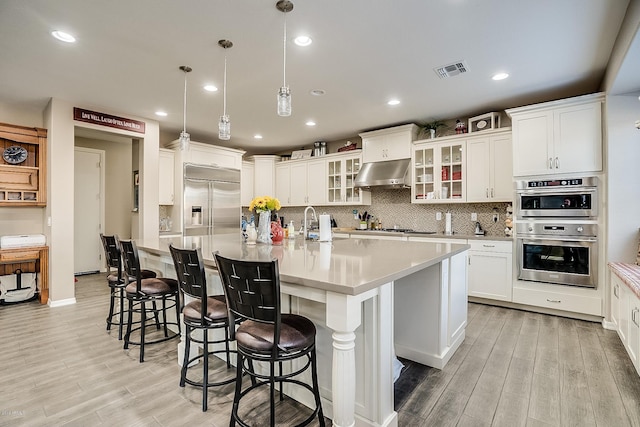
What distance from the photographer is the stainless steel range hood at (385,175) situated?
16.0ft

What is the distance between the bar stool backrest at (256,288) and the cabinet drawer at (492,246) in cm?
348

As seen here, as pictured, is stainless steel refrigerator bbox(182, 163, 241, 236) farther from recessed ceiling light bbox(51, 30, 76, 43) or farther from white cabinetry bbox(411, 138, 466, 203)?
white cabinetry bbox(411, 138, 466, 203)

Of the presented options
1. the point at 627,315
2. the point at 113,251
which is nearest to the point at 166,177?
the point at 113,251

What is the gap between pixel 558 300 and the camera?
3566mm

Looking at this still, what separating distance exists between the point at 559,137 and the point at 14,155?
6751 mm

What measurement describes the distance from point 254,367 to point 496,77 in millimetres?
3602

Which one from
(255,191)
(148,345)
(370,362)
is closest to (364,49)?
(370,362)

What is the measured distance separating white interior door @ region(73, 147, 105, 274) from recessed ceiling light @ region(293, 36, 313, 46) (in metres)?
5.16

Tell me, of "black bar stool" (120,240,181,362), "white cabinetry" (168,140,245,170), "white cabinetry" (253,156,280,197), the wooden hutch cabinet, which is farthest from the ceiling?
"white cabinetry" (253,156,280,197)

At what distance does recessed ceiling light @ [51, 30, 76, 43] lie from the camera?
→ 249 centimetres

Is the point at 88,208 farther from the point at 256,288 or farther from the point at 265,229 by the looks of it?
the point at 256,288

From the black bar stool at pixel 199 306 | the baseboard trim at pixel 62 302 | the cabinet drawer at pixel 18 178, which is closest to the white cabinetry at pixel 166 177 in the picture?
the cabinet drawer at pixel 18 178

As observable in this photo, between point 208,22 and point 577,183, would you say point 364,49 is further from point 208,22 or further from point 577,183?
point 577,183

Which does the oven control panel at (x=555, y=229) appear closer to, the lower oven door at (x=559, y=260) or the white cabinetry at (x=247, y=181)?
the lower oven door at (x=559, y=260)
